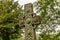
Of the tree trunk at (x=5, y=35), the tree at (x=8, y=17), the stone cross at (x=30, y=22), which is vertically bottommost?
the tree trunk at (x=5, y=35)

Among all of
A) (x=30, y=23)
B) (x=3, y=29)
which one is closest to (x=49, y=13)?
(x=30, y=23)

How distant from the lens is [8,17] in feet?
64.3

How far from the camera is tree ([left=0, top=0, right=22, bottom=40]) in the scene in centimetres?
1934

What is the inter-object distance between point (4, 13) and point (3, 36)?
6.77 feet

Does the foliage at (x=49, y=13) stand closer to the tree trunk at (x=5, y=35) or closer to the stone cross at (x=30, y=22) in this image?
the stone cross at (x=30, y=22)

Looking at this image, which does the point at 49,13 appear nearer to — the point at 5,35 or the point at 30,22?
the point at 30,22

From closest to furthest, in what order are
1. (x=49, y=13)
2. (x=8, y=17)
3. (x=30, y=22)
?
1. (x=30, y=22)
2. (x=49, y=13)
3. (x=8, y=17)

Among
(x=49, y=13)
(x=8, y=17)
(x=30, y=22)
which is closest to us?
(x=30, y=22)

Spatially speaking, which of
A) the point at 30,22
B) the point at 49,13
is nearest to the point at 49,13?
the point at 49,13

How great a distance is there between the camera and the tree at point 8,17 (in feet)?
63.5

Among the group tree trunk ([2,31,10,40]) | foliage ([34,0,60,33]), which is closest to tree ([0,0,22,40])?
tree trunk ([2,31,10,40])

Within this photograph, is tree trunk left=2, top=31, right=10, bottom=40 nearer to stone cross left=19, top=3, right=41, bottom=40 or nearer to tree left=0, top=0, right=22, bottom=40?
tree left=0, top=0, right=22, bottom=40

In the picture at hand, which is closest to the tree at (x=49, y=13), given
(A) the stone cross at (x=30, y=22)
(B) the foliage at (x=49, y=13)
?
(B) the foliage at (x=49, y=13)

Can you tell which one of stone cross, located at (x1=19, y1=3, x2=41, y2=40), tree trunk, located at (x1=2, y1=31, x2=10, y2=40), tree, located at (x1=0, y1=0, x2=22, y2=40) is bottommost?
tree trunk, located at (x1=2, y1=31, x2=10, y2=40)
